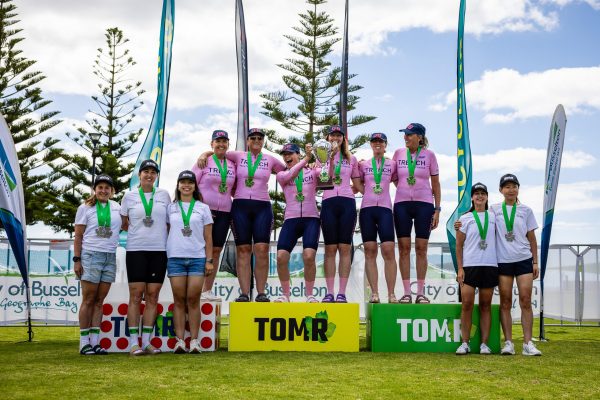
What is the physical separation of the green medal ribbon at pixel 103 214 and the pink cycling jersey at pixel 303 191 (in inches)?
59.7

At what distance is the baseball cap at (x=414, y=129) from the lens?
6008mm

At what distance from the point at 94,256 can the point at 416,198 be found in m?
2.84

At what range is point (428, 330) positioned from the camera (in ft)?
19.1

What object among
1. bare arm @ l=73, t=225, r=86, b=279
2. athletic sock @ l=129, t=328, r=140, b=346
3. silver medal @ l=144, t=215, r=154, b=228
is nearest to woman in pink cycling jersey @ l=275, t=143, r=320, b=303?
silver medal @ l=144, t=215, r=154, b=228

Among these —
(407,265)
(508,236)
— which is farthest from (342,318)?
(508,236)

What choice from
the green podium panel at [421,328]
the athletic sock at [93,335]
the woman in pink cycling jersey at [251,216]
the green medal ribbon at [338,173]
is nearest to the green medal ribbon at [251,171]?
the woman in pink cycling jersey at [251,216]

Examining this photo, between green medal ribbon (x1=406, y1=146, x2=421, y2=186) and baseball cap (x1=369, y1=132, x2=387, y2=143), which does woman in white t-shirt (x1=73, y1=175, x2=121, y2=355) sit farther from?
green medal ribbon (x1=406, y1=146, x2=421, y2=186)

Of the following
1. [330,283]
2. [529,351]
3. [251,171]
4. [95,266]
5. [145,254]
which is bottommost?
[529,351]

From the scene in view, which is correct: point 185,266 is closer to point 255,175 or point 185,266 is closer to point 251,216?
point 251,216

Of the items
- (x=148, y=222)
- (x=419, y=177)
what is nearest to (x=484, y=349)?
(x=419, y=177)

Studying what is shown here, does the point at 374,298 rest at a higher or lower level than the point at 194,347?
higher

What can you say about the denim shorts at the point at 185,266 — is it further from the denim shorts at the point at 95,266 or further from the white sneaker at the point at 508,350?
the white sneaker at the point at 508,350

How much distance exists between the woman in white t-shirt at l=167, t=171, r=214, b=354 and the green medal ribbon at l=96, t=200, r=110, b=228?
55cm

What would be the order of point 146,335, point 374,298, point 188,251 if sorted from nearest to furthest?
1. point 188,251
2. point 146,335
3. point 374,298
